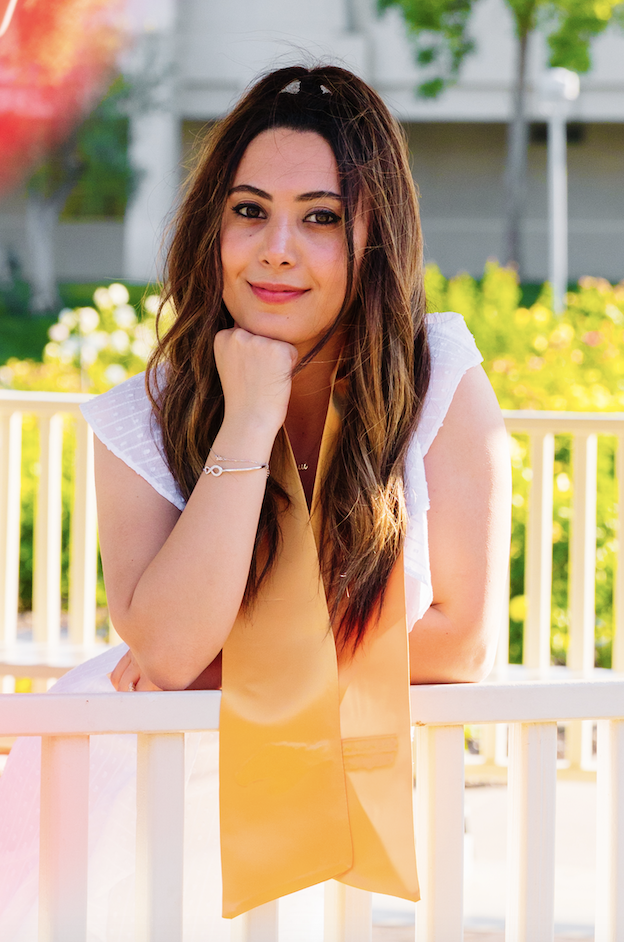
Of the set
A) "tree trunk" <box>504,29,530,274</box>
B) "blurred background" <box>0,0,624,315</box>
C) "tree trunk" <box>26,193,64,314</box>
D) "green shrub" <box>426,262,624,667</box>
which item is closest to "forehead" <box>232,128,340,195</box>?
"green shrub" <box>426,262,624,667</box>

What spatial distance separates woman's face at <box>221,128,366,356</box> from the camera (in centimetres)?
152

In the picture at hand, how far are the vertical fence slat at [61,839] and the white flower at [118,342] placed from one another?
4078mm

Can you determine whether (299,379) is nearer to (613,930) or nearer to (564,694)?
(564,694)

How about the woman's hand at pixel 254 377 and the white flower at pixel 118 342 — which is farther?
the white flower at pixel 118 342

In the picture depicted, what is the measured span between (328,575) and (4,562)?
6.07ft

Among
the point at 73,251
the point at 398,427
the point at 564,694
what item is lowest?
the point at 564,694

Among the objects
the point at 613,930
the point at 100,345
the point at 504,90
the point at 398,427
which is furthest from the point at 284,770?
the point at 504,90

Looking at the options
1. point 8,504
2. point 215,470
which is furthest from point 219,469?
point 8,504

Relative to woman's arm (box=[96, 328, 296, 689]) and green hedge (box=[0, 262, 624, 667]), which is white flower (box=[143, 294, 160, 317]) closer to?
green hedge (box=[0, 262, 624, 667])

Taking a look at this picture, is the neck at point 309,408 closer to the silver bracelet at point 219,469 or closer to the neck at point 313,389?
the neck at point 313,389

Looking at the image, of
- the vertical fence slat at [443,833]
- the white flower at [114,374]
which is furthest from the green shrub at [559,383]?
the vertical fence slat at [443,833]

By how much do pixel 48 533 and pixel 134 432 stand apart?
1.52 meters

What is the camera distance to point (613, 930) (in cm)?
113

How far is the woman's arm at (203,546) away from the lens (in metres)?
1.36
